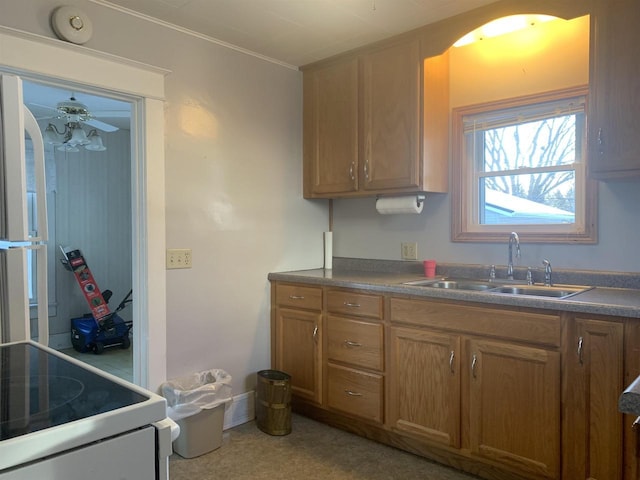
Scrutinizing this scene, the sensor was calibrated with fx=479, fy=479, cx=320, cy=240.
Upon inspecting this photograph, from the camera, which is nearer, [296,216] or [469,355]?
[469,355]

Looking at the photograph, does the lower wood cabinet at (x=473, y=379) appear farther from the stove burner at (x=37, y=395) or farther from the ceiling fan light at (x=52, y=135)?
the ceiling fan light at (x=52, y=135)

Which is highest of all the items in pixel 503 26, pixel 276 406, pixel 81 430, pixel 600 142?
pixel 503 26

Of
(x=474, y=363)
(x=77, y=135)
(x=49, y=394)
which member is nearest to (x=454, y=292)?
(x=474, y=363)

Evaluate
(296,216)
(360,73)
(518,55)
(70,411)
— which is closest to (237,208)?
(296,216)

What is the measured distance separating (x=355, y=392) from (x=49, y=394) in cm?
197

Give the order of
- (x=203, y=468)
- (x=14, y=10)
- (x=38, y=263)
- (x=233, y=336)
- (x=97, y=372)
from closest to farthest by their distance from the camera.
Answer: (x=97, y=372), (x=38, y=263), (x=14, y=10), (x=203, y=468), (x=233, y=336)

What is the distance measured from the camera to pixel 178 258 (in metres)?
2.69

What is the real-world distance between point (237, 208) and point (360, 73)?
1.15 metres

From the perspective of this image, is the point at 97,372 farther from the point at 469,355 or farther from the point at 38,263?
the point at 469,355

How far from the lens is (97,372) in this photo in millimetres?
1106

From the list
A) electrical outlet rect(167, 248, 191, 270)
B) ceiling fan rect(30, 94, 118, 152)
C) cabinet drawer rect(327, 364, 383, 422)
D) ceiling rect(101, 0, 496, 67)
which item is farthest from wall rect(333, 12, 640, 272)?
ceiling fan rect(30, 94, 118, 152)

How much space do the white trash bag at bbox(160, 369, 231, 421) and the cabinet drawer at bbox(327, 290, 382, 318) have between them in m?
0.74

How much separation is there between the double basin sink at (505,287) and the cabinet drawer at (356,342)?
343 mm

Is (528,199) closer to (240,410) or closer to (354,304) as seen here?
(354,304)
